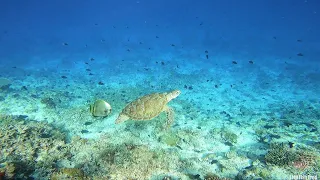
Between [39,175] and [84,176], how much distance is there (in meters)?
1.16

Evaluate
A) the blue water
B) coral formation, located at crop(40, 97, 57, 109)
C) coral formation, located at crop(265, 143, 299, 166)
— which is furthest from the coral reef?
coral formation, located at crop(265, 143, 299, 166)

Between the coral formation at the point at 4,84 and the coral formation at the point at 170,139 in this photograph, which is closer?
the coral formation at the point at 170,139

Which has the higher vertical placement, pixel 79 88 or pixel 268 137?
pixel 79 88

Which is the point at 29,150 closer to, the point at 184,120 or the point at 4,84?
the point at 184,120

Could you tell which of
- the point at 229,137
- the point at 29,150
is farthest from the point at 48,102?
the point at 229,137

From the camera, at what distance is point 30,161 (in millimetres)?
6562

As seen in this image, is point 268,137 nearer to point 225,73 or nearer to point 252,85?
point 252,85

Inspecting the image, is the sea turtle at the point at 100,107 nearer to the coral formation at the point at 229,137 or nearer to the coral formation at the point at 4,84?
the coral formation at the point at 229,137

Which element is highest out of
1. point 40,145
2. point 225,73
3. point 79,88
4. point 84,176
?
point 225,73

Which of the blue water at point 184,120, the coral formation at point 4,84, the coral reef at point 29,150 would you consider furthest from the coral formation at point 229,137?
the coral formation at point 4,84

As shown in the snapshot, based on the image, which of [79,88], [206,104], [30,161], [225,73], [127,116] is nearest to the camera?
[30,161]

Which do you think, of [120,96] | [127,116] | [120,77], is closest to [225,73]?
[120,77]
